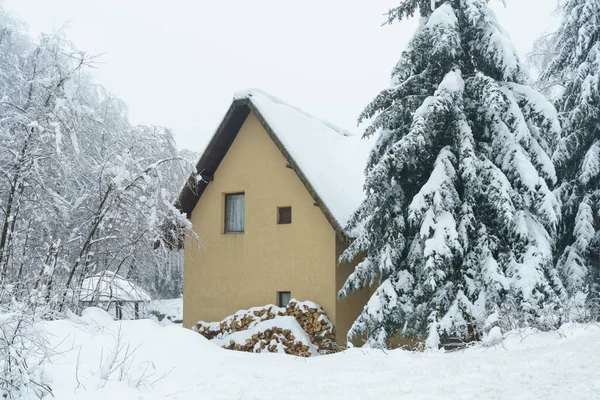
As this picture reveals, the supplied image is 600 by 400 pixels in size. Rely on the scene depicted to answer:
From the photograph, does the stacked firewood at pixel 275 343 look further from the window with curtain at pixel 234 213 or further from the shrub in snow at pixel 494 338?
the shrub in snow at pixel 494 338

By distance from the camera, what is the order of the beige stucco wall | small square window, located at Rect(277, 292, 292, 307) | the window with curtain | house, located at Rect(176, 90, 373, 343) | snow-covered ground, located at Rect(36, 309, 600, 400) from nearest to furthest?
snow-covered ground, located at Rect(36, 309, 600, 400)
house, located at Rect(176, 90, 373, 343)
the beige stucco wall
small square window, located at Rect(277, 292, 292, 307)
the window with curtain

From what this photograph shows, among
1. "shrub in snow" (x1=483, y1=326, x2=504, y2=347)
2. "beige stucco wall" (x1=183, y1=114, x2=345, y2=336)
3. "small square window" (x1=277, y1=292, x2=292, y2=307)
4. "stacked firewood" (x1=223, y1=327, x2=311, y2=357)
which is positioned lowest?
"stacked firewood" (x1=223, y1=327, x2=311, y2=357)

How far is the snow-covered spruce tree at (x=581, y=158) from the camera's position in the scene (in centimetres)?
1271

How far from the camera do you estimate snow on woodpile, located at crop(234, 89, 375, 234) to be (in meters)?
13.5

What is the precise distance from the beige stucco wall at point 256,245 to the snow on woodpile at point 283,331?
340 mm

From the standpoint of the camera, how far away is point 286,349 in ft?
42.0

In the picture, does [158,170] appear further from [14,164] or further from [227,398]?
[227,398]

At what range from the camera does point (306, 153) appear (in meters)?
14.6

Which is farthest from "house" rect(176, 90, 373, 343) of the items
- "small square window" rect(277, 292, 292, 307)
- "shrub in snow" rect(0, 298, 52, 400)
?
"shrub in snow" rect(0, 298, 52, 400)

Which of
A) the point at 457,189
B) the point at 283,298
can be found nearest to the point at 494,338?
the point at 457,189

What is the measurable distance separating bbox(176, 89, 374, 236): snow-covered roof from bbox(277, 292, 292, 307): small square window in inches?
102

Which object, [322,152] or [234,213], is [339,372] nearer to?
[234,213]

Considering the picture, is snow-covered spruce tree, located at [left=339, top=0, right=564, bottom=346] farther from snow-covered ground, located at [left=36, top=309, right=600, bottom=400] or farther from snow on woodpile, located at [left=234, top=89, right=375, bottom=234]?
snow on woodpile, located at [left=234, top=89, right=375, bottom=234]

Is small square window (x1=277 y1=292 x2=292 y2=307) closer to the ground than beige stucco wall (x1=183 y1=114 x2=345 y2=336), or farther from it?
closer to the ground
